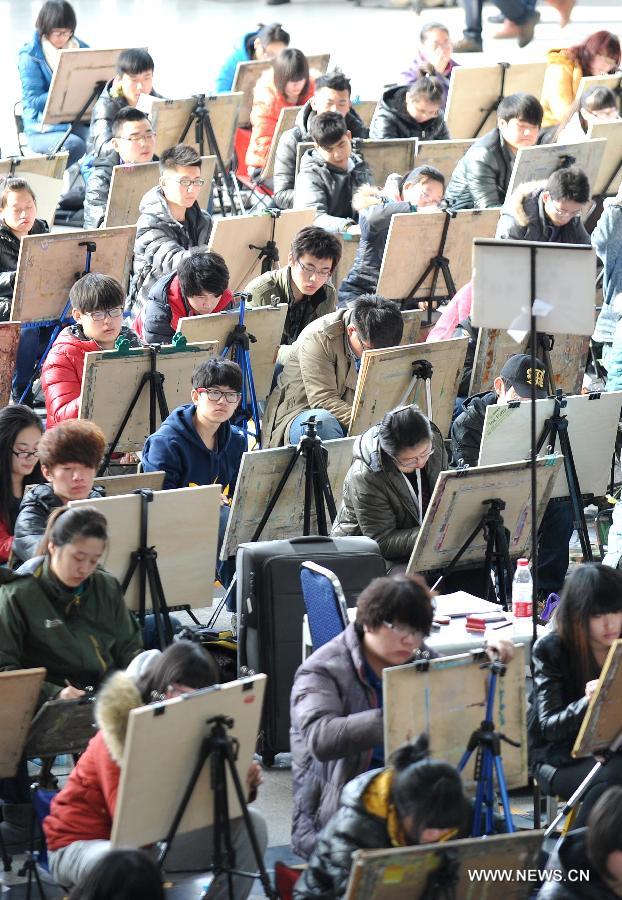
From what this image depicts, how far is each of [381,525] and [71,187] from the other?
6218mm

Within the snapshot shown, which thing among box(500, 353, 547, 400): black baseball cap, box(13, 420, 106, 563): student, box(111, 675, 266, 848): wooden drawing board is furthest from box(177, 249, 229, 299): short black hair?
box(111, 675, 266, 848): wooden drawing board

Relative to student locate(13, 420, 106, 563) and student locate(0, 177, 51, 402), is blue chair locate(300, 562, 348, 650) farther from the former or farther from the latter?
student locate(0, 177, 51, 402)

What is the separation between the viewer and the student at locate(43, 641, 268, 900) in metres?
3.90

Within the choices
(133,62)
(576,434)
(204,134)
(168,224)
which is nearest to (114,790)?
(576,434)

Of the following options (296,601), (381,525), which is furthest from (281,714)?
(381,525)

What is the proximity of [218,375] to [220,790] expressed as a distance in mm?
2329

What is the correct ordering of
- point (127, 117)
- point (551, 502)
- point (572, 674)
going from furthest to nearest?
point (127, 117) < point (551, 502) < point (572, 674)

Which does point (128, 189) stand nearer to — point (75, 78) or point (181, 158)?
point (181, 158)

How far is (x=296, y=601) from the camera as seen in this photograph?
202 inches

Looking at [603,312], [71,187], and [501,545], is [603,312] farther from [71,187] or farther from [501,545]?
[71,187]

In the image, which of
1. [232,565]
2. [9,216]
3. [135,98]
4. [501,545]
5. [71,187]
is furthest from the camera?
[71,187]

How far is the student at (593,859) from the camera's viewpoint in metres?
3.78

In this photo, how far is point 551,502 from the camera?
6.35 metres

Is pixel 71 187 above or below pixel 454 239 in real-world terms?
above
